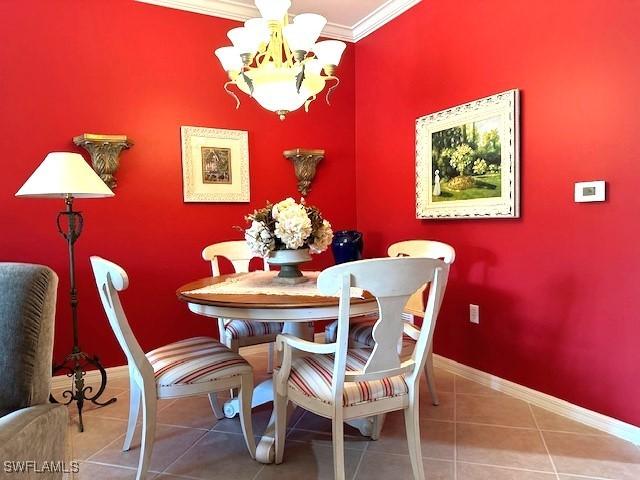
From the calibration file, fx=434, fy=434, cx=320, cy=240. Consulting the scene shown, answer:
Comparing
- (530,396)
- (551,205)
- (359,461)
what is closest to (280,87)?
(551,205)

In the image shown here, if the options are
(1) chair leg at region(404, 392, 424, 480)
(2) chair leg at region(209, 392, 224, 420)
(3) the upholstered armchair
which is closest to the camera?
(3) the upholstered armchair

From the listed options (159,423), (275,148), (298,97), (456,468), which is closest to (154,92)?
(275,148)

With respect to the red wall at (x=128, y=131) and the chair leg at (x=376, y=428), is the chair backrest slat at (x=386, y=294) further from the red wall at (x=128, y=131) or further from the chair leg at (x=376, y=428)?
the red wall at (x=128, y=131)

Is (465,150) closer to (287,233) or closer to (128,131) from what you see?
(287,233)

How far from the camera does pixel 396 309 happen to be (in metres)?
1.53

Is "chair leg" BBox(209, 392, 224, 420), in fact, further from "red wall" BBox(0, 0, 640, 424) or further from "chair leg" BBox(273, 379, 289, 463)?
"red wall" BBox(0, 0, 640, 424)

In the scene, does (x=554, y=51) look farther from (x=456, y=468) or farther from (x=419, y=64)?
(x=456, y=468)

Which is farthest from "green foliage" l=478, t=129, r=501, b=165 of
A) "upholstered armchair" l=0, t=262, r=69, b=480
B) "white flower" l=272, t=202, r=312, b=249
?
"upholstered armchair" l=0, t=262, r=69, b=480

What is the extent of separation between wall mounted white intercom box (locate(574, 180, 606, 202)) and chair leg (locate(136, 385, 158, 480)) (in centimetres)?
216

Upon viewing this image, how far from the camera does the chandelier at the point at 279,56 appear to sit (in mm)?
1922

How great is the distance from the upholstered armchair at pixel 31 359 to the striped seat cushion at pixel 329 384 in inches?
32.0

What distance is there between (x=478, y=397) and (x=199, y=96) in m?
2.76

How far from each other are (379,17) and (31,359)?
331 centimetres

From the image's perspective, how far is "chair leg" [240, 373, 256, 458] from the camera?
1.88 meters
